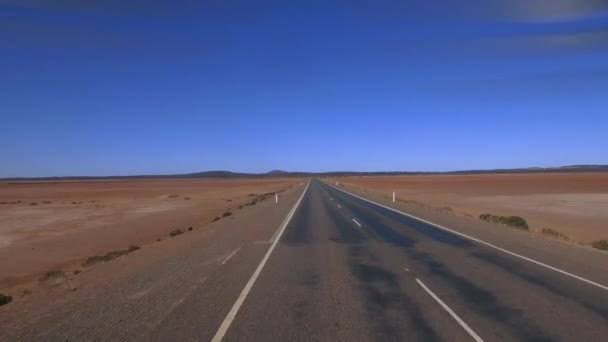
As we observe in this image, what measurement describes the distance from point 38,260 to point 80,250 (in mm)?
2469

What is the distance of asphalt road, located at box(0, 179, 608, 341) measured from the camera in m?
7.46

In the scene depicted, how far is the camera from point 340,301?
30.5ft

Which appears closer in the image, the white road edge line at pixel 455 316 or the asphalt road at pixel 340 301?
the white road edge line at pixel 455 316

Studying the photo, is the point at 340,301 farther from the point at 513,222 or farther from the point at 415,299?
the point at 513,222

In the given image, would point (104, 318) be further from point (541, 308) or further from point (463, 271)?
point (463, 271)

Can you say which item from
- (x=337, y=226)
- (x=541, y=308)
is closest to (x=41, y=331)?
(x=541, y=308)

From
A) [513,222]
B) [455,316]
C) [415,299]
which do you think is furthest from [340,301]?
[513,222]

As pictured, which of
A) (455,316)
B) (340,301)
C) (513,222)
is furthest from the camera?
(513,222)

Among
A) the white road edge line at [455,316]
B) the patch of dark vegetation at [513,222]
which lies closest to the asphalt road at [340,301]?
the white road edge line at [455,316]

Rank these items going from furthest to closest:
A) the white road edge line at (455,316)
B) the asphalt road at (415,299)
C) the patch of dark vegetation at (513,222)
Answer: the patch of dark vegetation at (513,222), the asphalt road at (415,299), the white road edge line at (455,316)

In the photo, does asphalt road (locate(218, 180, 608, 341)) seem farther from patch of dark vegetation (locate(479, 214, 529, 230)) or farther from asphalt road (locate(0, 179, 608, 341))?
patch of dark vegetation (locate(479, 214, 529, 230))

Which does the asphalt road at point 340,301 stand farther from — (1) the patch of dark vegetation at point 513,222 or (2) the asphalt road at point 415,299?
(1) the patch of dark vegetation at point 513,222

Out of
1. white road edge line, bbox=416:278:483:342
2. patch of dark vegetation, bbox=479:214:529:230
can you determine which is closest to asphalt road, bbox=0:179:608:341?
white road edge line, bbox=416:278:483:342

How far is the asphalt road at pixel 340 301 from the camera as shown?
294 inches
